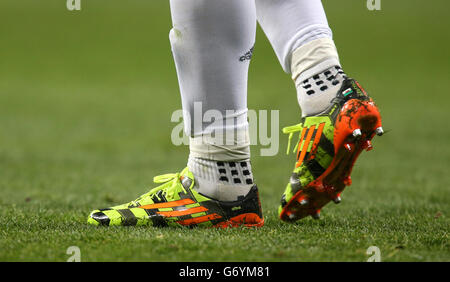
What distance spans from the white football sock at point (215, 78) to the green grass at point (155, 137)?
28cm

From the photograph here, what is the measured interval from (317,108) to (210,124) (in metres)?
0.41

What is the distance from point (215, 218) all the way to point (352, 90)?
71 cm

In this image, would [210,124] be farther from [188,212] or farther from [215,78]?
[188,212]

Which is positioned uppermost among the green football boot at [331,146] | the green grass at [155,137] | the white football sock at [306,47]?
the white football sock at [306,47]

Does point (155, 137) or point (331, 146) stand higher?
point (331, 146)

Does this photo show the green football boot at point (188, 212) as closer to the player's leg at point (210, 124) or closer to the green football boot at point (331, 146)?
the player's leg at point (210, 124)

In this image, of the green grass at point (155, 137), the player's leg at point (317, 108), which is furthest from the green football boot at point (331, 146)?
the green grass at point (155, 137)

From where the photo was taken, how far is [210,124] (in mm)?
2285

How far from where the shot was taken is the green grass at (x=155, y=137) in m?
1.96

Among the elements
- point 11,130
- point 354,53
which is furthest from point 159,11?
point 11,130

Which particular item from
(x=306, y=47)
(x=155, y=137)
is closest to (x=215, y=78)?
(x=306, y=47)

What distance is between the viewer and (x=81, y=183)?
4.89 metres

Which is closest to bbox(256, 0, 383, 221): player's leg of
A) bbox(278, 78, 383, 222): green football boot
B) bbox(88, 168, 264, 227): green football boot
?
bbox(278, 78, 383, 222): green football boot
